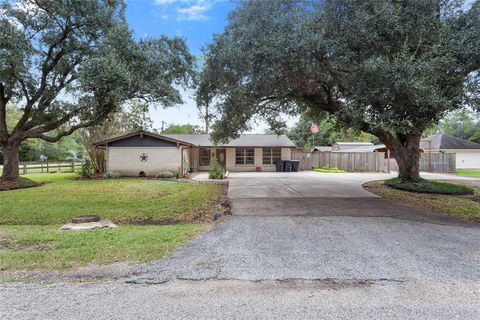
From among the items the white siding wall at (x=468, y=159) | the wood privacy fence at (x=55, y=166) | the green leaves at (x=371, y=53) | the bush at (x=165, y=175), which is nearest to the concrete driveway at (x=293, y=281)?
the green leaves at (x=371, y=53)

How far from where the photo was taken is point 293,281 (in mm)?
3578

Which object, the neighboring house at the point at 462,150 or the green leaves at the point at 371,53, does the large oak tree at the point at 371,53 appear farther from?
the neighboring house at the point at 462,150

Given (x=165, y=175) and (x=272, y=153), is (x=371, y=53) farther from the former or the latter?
(x=272, y=153)

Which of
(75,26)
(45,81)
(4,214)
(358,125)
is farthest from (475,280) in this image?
(45,81)

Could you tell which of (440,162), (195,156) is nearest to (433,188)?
(440,162)

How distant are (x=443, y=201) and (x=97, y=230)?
1040 centimetres

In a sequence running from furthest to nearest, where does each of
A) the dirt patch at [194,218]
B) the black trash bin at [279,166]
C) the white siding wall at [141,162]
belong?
the black trash bin at [279,166] < the white siding wall at [141,162] < the dirt patch at [194,218]

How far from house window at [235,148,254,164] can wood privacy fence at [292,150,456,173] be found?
3711mm

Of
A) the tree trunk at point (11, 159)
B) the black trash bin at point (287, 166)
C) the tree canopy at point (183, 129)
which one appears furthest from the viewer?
the tree canopy at point (183, 129)

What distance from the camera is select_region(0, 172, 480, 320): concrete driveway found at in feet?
9.45

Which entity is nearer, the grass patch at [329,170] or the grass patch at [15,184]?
the grass patch at [15,184]

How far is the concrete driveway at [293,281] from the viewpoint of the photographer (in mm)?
2879

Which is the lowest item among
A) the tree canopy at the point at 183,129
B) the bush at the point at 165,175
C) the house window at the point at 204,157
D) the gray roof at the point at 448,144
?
the bush at the point at 165,175

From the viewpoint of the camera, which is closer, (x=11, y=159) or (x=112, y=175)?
(x=11, y=159)
